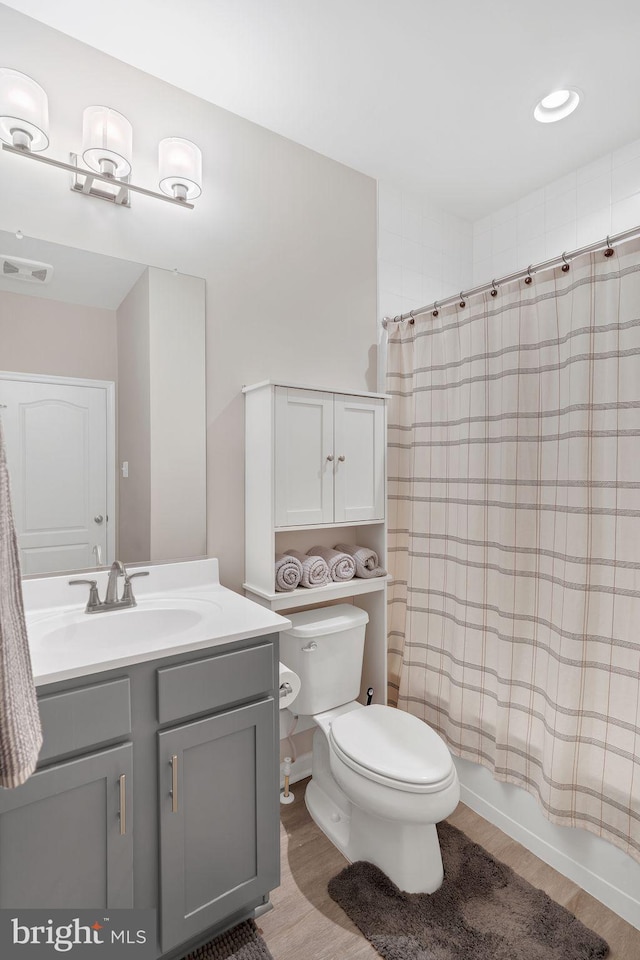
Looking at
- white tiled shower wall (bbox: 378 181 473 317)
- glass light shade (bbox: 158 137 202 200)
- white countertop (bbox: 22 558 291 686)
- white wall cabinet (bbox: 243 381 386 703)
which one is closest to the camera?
white countertop (bbox: 22 558 291 686)

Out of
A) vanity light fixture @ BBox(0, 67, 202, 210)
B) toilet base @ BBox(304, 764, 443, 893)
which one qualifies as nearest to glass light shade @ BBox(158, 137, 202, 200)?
vanity light fixture @ BBox(0, 67, 202, 210)

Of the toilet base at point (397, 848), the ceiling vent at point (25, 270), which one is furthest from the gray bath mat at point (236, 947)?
the ceiling vent at point (25, 270)

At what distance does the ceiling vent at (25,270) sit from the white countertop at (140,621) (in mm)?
903

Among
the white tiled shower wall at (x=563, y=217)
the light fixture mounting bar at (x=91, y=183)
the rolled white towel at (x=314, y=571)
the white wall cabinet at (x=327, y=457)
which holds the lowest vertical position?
the rolled white towel at (x=314, y=571)

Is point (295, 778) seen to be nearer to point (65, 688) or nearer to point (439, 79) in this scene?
point (65, 688)

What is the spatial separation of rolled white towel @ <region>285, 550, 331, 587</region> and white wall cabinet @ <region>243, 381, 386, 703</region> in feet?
0.09

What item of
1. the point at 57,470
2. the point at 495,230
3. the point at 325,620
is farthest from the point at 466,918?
the point at 495,230

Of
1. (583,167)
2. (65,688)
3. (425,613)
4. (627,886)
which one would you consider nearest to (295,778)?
(425,613)

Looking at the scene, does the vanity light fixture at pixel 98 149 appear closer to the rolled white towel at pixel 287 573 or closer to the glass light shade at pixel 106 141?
the glass light shade at pixel 106 141

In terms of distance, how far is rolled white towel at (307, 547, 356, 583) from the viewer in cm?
195

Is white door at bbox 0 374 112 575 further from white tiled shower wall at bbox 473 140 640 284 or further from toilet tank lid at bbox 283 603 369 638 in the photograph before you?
white tiled shower wall at bbox 473 140 640 284

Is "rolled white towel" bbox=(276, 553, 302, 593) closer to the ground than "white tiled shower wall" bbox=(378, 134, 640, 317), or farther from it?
closer to the ground

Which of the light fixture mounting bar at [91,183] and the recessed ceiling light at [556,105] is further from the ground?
the recessed ceiling light at [556,105]

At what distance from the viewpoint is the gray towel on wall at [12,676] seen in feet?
1.51
